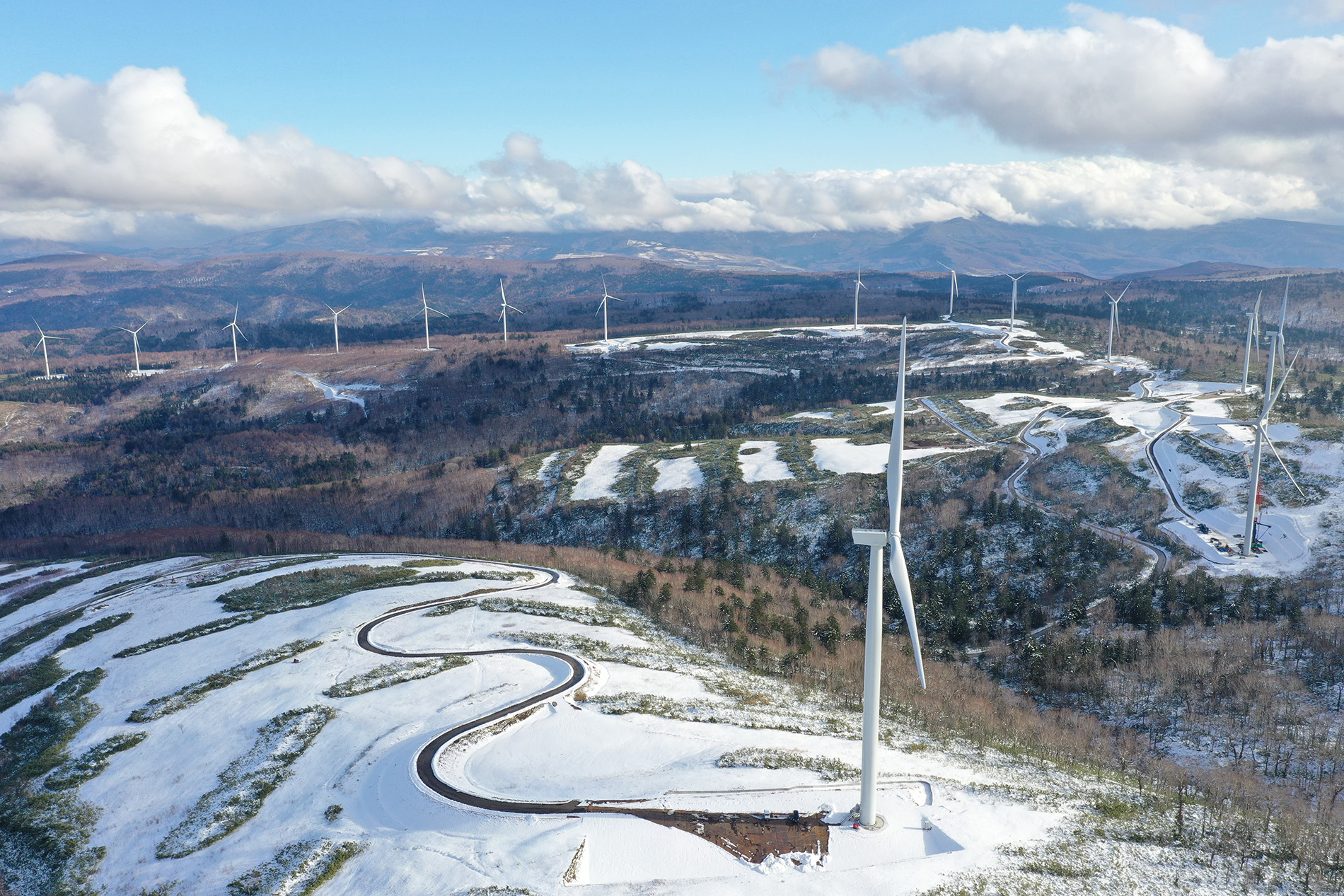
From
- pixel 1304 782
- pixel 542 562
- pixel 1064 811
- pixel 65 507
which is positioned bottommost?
pixel 65 507

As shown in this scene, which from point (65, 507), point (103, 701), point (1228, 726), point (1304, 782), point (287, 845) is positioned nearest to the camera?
point (287, 845)

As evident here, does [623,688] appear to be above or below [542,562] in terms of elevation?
above

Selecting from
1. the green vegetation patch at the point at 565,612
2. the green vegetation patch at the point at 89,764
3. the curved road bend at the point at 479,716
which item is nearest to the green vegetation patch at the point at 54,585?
the green vegetation patch at the point at 89,764

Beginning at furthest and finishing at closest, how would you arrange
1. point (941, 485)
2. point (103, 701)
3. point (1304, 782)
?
point (941, 485) → point (103, 701) → point (1304, 782)

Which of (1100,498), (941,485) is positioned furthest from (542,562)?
(1100,498)

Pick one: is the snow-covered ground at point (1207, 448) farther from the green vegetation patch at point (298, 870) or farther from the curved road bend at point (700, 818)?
the green vegetation patch at point (298, 870)

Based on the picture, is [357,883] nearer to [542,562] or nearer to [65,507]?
[542,562]
